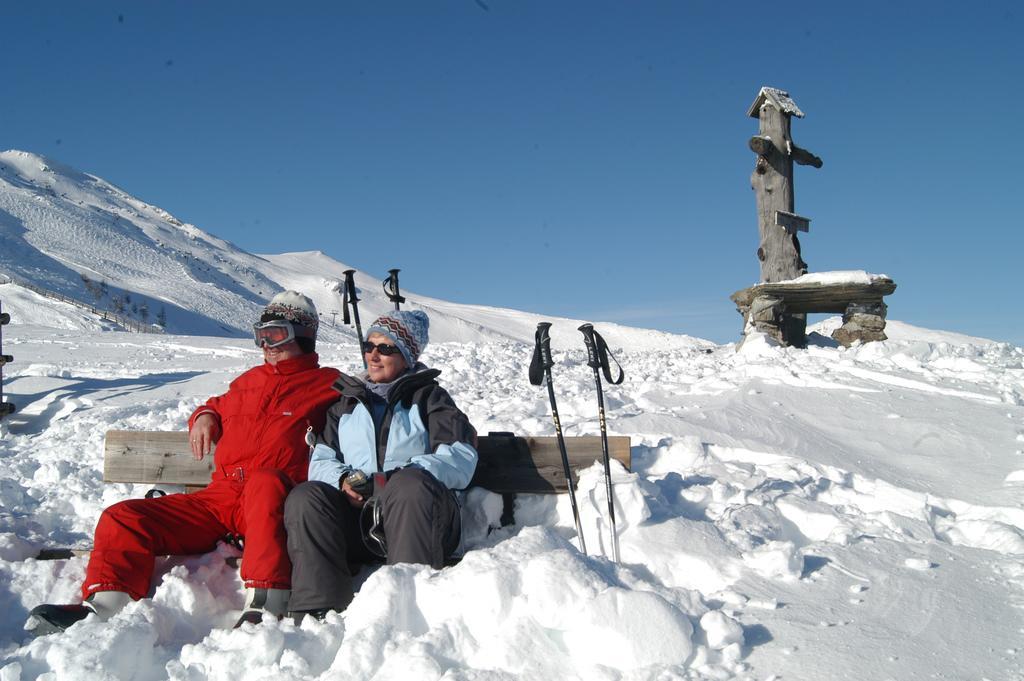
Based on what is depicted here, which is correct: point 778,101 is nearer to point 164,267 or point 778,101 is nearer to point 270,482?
point 270,482

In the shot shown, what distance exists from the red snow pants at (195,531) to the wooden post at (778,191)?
8.72m

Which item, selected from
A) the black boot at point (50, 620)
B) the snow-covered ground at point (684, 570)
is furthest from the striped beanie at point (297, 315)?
the black boot at point (50, 620)

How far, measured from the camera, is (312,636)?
2781 millimetres

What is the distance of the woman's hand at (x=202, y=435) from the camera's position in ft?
12.8

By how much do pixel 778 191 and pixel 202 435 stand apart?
30.2 feet

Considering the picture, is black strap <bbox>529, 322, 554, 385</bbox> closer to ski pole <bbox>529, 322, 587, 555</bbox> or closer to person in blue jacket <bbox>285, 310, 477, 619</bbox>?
ski pole <bbox>529, 322, 587, 555</bbox>

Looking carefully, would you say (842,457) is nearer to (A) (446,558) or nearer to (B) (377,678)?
(A) (446,558)

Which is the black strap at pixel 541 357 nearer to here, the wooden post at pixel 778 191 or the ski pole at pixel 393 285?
the ski pole at pixel 393 285

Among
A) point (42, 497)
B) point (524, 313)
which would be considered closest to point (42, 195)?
point (524, 313)

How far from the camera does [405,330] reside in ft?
12.7

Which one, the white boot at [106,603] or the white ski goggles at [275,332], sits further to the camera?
the white ski goggles at [275,332]

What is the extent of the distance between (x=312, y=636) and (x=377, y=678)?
49 centimetres

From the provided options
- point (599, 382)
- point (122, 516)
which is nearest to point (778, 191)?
point (599, 382)

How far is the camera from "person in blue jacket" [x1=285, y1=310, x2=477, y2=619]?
3.17 m
